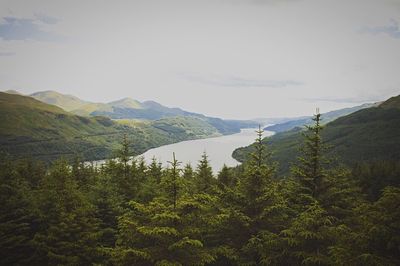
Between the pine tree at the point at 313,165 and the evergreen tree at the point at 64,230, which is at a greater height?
the pine tree at the point at 313,165

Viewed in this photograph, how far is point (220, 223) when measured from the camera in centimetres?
2197

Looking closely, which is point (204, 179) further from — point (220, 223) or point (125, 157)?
point (220, 223)

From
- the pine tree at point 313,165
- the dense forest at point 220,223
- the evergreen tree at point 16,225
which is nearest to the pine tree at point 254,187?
the dense forest at point 220,223

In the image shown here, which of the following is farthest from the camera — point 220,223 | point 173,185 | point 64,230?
point 220,223

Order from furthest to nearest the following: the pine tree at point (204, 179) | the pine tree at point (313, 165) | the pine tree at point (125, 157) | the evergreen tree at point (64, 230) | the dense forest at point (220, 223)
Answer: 1. the pine tree at point (204, 179)
2. the pine tree at point (125, 157)
3. the pine tree at point (313, 165)
4. the evergreen tree at point (64, 230)
5. the dense forest at point (220, 223)

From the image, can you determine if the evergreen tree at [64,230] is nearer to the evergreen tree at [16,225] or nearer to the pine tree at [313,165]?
the evergreen tree at [16,225]

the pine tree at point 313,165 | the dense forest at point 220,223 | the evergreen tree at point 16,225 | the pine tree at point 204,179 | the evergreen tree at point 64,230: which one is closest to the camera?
the dense forest at point 220,223

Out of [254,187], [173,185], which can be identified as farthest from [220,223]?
[173,185]

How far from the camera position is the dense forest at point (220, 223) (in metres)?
16.1

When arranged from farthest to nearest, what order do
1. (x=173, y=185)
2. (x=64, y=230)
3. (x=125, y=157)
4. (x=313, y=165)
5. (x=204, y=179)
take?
(x=204, y=179)
(x=125, y=157)
(x=313, y=165)
(x=64, y=230)
(x=173, y=185)

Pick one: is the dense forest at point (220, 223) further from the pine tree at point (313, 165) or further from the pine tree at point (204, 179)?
the pine tree at point (204, 179)

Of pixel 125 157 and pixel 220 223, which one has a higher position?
pixel 125 157

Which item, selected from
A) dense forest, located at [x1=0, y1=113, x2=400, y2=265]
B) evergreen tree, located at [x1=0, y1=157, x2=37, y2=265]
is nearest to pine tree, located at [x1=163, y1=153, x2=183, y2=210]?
dense forest, located at [x1=0, y1=113, x2=400, y2=265]

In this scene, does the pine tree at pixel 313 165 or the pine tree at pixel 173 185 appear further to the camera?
the pine tree at pixel 313 165
